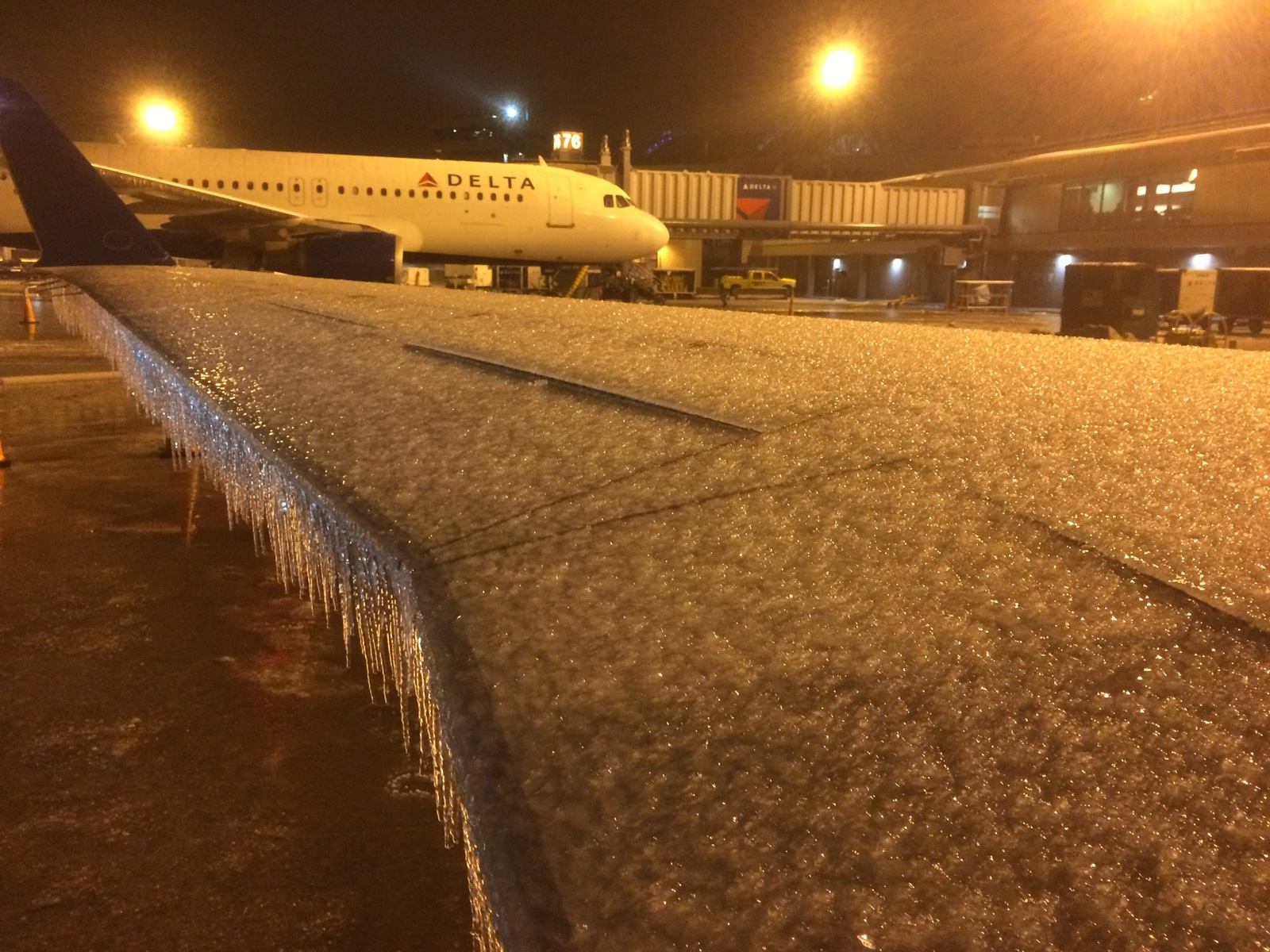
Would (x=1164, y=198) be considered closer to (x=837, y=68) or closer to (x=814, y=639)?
(x=837, y=68)

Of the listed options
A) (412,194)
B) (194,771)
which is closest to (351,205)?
(412,194)

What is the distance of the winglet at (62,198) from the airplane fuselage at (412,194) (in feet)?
41.3

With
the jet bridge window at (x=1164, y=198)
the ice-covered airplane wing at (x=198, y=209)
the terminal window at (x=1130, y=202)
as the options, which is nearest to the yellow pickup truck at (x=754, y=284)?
the terminal window at (x=1130, y=202)

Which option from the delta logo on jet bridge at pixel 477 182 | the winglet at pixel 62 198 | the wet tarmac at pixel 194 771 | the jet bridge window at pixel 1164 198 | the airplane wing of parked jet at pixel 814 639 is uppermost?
the jet bridge window at pixel 1164 198

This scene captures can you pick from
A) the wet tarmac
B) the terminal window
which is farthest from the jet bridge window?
the wet tarmac

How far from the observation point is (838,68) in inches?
605

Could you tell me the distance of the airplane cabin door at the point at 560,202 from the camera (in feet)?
69.7

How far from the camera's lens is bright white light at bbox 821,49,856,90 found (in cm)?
1527

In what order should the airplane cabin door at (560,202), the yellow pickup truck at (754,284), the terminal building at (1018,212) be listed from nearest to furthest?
the airplane cabin door at (560,202) < the terminal building at (1018,212) < the yellow pickup truck at (754,284)

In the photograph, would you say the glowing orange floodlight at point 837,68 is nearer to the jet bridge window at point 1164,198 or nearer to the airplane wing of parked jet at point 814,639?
the airplane wing of parked jet at point 814,639

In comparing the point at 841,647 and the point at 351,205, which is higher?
the point at 351,205

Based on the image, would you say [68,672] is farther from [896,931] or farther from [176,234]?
A: [176,234]

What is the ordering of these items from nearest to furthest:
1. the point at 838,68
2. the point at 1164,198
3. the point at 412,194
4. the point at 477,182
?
the point at 838,68 → the point at 412,194 → the point at 477,182 → the point at 1164,198

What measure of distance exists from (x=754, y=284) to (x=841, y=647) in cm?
3837
